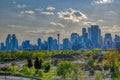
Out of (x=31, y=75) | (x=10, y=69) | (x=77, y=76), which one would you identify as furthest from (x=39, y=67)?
(x=77, y=76)

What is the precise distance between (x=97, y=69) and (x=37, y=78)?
33.9 m

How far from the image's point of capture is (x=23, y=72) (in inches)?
3167

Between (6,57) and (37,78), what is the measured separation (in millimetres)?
97029

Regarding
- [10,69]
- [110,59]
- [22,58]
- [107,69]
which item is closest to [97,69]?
[107,69]

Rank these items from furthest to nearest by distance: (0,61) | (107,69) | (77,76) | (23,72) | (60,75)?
(0,61)
(107,69)
(23,72)
(60,75)
(77,76)

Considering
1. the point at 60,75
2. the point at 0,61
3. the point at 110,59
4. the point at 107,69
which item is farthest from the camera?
the point at 0,61

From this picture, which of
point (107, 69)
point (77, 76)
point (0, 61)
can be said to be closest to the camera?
point (77, 76)

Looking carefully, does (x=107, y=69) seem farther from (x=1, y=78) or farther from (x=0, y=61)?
(x=0, y=61)

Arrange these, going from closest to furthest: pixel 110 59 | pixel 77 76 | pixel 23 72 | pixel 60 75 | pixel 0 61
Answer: pixel 77 76
pixel 60 75
pixel 23 72
pixel 110 59
pixel 0 61

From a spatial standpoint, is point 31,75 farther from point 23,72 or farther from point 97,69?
point 97,69

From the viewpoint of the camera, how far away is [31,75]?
7700 cm

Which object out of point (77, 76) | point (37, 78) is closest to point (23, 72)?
point (37, 78)

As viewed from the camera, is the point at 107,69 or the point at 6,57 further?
the point at 6,57

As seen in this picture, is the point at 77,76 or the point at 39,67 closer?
the point at 77,76
